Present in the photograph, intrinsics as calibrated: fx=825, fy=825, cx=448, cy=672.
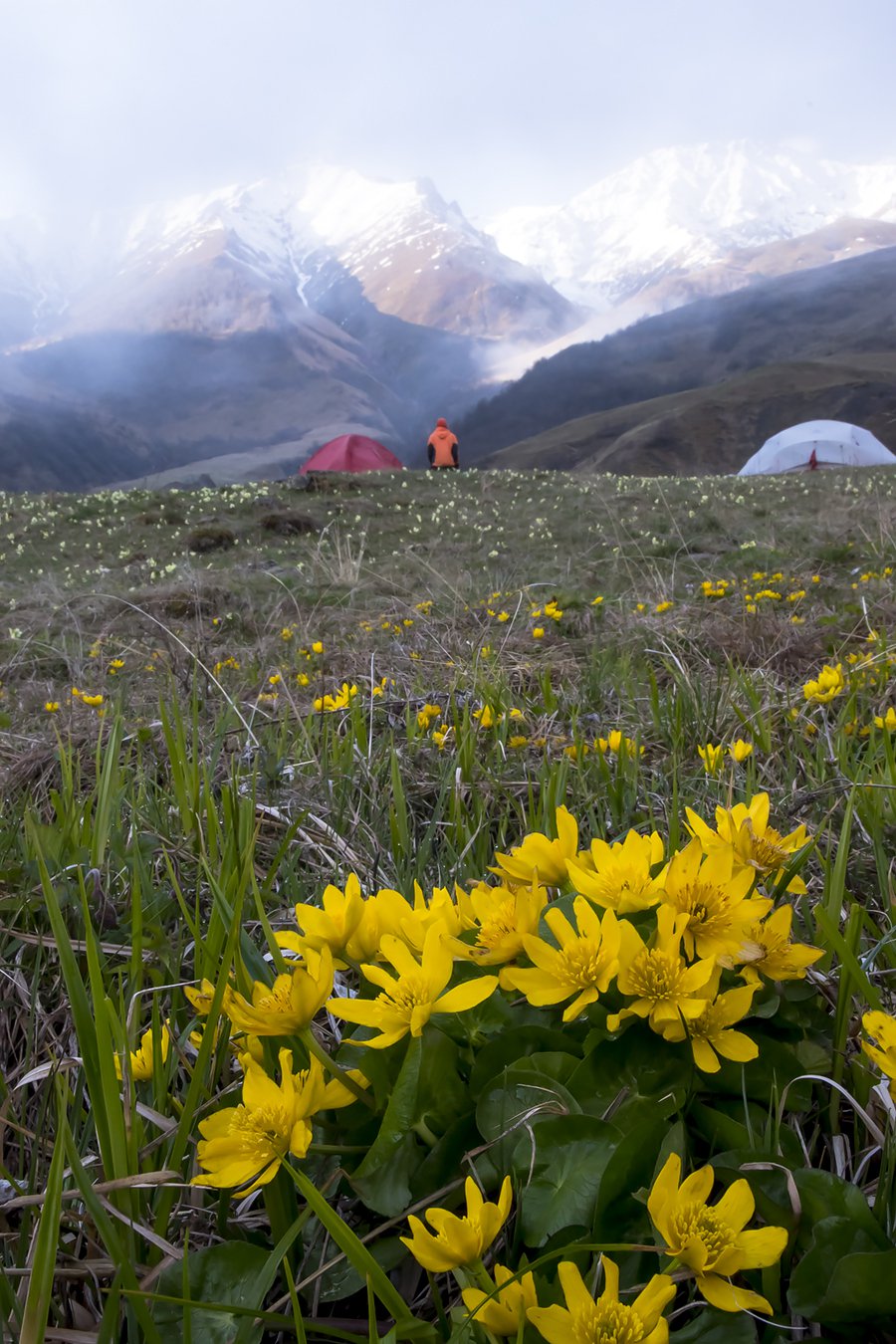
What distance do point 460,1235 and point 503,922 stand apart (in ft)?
0.96

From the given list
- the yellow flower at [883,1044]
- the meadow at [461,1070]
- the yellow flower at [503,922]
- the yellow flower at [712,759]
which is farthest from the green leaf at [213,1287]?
the yellow flower at [712,759]

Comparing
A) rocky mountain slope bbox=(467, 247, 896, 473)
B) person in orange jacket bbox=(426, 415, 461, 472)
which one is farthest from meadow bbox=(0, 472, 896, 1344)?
rocky mountain slope bbox=(467, 247, 896, 473)

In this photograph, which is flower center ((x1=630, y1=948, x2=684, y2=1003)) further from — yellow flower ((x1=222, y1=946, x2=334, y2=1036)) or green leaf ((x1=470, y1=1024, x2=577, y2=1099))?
yellow flower ((x1=222, y1=946, x2=334, y2=1036))

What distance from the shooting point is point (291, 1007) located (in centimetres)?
79

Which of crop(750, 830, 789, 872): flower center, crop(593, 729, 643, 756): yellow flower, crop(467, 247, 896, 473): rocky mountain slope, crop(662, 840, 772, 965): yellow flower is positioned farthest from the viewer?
crop(467, 247, 896, 473): rocky mountain slope

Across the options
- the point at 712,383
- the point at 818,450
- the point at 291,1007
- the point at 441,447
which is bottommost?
the point at 291,1007

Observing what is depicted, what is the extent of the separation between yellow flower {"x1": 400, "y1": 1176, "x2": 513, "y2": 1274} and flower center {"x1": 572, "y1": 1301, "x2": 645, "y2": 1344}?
8 cm

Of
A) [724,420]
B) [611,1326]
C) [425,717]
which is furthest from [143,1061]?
[724,420]

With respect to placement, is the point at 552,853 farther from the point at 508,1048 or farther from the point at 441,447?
the point at 441,447

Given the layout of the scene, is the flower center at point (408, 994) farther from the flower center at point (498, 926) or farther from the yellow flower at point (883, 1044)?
the yellow flower at point (883, 1044)

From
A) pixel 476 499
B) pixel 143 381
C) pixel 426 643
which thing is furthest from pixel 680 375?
pixel 426 643

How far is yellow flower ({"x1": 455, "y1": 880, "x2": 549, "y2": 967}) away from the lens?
2.75 feet

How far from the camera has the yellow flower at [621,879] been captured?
0.86 m

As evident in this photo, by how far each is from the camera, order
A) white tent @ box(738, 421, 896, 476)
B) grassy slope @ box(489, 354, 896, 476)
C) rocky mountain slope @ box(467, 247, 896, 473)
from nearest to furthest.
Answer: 1. white tent @ box(738, 421, 896, 476)
2. grassy slope @ box(489, 354, 896, 476)
3. rocky mountain slope @ box(467, 247, 896, 473)
